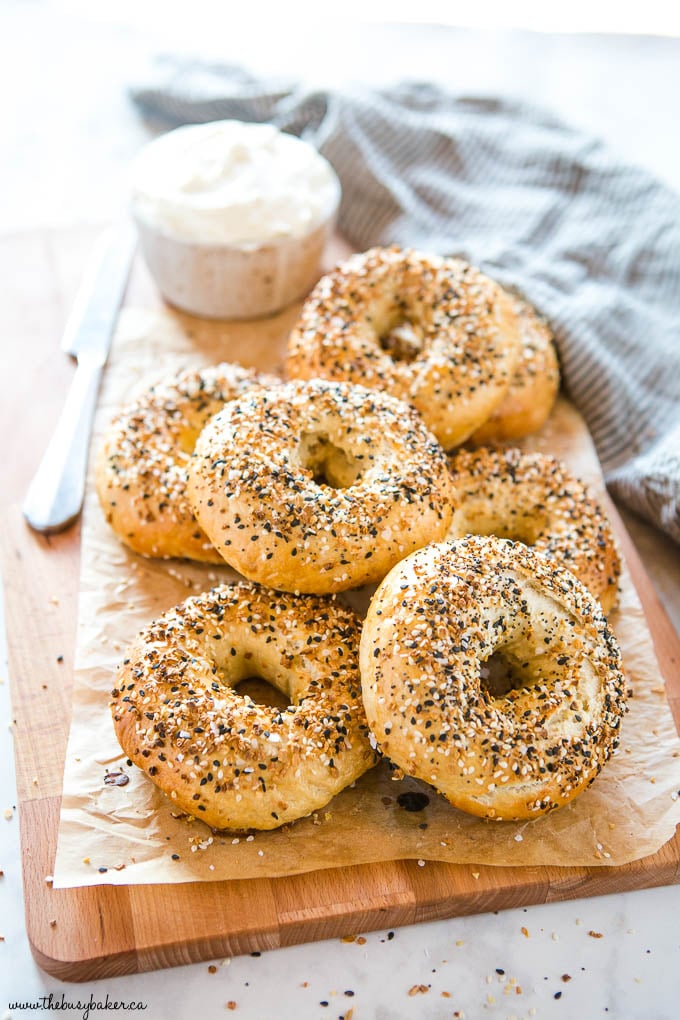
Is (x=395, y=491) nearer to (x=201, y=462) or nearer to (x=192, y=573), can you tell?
(x=201, y=462)

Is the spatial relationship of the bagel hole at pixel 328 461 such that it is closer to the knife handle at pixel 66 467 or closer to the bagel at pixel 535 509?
the bagel at pixel 535 509

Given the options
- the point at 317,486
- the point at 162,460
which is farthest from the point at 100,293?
the point at 317,486

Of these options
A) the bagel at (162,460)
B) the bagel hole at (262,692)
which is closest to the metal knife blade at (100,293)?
the bagel at (162,460)

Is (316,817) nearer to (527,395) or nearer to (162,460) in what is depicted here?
(162,460)

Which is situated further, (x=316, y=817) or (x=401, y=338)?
(x=401, y=338)

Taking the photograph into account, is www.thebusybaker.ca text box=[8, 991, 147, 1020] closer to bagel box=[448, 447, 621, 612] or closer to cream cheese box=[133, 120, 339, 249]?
bagel box=[448, 447, 621, 612]

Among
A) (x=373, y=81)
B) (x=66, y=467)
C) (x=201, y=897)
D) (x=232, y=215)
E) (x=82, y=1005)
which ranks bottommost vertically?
(x=82, y=1005)

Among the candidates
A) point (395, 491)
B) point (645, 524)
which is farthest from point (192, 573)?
point (645, 524)

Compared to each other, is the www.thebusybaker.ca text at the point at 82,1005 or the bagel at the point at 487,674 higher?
the bagel at the point at 487,674
